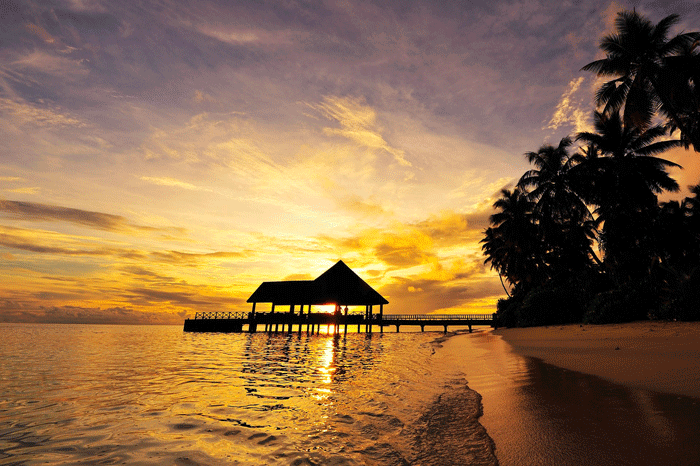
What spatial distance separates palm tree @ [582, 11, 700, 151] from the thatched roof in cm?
2674

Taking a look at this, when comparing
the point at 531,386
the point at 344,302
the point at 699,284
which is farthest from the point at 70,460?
the point at 344,302

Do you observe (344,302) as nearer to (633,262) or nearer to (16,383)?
(633,262)

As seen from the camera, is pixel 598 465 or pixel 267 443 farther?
pixel 267 443

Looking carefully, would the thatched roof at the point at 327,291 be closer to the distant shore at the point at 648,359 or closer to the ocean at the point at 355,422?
the distant shore at the point at 648,359

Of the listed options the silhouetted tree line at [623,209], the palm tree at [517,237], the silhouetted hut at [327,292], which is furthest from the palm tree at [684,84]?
the silhouetted hut at [327,292]

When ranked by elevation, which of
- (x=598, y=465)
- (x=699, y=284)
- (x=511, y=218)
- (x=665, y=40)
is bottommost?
(x=598, y=465)

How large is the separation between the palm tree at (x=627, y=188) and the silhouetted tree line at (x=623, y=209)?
61mm

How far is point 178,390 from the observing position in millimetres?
7258

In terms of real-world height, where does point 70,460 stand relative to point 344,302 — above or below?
below

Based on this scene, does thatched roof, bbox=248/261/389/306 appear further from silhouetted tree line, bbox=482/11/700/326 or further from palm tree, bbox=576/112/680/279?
palm tree, bbox=576/112/680/279

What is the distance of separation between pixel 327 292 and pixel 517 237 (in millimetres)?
19711

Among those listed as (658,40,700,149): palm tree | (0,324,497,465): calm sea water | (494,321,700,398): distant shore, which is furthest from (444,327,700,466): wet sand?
(658,40,700,149): palm tree

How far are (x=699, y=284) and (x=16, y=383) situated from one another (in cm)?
2015

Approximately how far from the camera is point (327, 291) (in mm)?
39062
